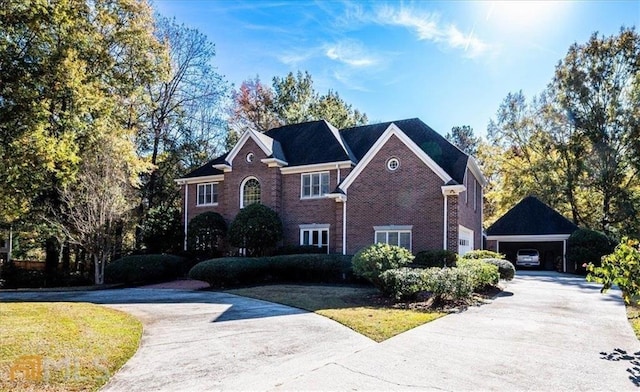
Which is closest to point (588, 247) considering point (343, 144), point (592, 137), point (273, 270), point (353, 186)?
point (592, 137)

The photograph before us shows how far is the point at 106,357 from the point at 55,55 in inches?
712

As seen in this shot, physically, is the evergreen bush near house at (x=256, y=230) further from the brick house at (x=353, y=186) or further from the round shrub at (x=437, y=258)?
the round shrub at (x=437, y=258)

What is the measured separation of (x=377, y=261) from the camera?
43.5 ft

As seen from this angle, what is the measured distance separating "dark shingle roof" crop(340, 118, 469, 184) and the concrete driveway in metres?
10.0

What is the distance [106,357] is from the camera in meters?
6.12

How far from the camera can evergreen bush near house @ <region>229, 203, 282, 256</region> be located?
2203 cm

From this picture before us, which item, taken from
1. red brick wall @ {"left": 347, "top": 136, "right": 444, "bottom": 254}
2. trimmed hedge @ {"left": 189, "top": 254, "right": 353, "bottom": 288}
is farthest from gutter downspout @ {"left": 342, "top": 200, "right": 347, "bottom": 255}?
trimmed hedge @ {"left": 189, "top": 254, "right": 353, "bottom": 288}

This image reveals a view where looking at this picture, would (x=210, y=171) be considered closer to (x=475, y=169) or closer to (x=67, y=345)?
(x=475, y=169)

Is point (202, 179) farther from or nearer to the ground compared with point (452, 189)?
farther from the ground

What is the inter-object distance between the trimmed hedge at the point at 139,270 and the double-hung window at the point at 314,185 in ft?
26.3

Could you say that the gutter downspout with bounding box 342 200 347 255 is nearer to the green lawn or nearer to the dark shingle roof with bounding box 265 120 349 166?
the dark shingle roof with bounding box 265 120 349 166

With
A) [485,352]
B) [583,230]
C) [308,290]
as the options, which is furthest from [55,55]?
[583,230]

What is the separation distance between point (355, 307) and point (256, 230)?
450 inches

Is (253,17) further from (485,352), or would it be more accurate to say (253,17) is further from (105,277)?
(105,277)
